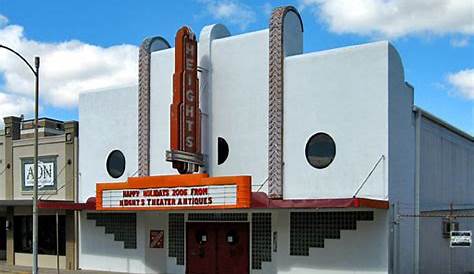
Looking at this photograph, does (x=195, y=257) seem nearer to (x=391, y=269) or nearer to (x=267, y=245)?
(x=267, y=245)

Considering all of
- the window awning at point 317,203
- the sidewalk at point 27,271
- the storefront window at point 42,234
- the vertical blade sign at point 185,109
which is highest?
the vertical blade sign at point 185,109

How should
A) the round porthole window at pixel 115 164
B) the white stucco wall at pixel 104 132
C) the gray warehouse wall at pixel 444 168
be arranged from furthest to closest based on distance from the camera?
the round porthole window at pixel 115 164 → the white stucco wall at pixel 104 132 → the gray warehouse wall at pixel 444 168

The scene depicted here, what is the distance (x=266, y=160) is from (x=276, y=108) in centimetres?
179

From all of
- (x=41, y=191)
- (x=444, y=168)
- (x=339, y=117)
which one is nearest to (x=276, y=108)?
(x=339, y=117)

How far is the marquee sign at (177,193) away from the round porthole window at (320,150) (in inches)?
98.6

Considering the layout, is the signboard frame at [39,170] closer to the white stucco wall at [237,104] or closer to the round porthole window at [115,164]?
the round porthole window at [115,164]

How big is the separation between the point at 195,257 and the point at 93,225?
511 cm

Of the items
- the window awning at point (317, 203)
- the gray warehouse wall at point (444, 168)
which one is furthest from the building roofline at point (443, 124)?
the window awning at point (317, 203)

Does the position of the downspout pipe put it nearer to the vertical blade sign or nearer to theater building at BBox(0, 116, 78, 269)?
the vertical blade sign

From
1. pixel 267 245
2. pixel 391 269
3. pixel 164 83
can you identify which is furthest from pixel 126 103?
pixel 391 269

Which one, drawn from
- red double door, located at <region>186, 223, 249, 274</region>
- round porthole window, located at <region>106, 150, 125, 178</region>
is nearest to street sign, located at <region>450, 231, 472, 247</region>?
red double door, located at <region>186, 223, 249, 274</region>

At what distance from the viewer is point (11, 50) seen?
810 inches

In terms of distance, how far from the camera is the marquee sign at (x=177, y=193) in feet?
61.5

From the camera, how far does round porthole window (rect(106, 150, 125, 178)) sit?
80.1 feet
